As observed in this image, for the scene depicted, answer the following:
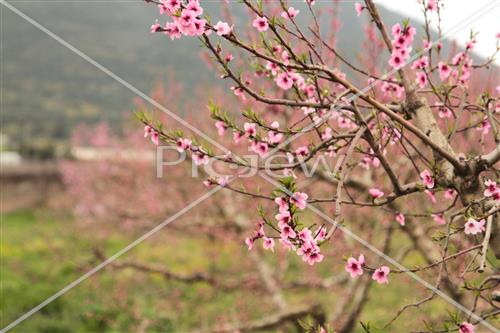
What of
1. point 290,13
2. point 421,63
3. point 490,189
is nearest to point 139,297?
point 421,63

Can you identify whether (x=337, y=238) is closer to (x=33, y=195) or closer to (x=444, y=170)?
(x=444, y=170)

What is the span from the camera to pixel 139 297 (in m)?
10.3

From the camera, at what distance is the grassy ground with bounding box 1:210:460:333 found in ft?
27.8

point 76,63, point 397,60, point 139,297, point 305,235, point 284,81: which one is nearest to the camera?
point 305,235

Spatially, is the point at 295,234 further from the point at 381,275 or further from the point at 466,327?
the point at 466,327

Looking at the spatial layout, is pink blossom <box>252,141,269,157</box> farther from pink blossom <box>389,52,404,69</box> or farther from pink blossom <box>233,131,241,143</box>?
pink blossom <box>389,52,404,69</box>

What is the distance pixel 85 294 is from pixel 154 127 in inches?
314

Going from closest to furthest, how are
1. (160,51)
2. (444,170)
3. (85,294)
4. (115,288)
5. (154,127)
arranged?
(444,170) < (154,127) < (85,294) < (115,288) < (160,51)

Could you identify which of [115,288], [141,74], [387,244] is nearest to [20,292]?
[115,288]

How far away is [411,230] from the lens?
598cm

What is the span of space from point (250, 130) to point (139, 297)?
8.01 metres

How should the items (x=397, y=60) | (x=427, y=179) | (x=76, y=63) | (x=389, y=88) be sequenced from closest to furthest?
(x=427, y=179) → (x=397, y=60) → (x=389, y=88) → (x=76, y=63)

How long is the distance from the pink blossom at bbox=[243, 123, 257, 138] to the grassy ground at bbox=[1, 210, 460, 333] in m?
3.58

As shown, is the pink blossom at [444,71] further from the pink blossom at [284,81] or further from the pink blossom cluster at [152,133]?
the pink blossom cluster at [152,133]
